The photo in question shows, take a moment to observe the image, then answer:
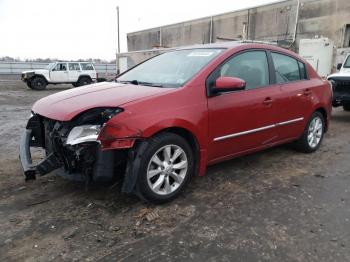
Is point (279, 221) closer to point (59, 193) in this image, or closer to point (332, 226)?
point (332, 226)

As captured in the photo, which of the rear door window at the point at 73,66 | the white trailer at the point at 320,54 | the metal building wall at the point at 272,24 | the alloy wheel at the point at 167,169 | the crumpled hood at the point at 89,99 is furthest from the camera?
the metal building wall at the point at 272,24

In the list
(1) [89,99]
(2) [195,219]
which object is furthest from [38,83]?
(2) [195,219]

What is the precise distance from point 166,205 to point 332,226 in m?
1.58

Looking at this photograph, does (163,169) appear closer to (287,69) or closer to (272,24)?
(287,69)

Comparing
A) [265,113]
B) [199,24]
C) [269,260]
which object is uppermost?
[199,24]

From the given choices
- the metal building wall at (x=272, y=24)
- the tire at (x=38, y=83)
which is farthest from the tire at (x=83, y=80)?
the metal building wall at (x=272, y=24)

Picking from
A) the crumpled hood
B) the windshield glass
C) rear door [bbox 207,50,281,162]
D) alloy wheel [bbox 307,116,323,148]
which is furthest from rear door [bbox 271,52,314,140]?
the windshield glass

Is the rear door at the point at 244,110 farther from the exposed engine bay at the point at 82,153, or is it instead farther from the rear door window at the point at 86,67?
the rear door window at the point at 86,67

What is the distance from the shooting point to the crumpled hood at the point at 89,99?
3.26 m

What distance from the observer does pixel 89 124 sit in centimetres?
329

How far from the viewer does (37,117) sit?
3875 mm

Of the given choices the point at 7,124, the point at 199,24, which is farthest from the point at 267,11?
the point at 7,124

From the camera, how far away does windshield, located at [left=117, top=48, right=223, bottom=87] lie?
12.7ft

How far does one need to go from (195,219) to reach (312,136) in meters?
3.08
